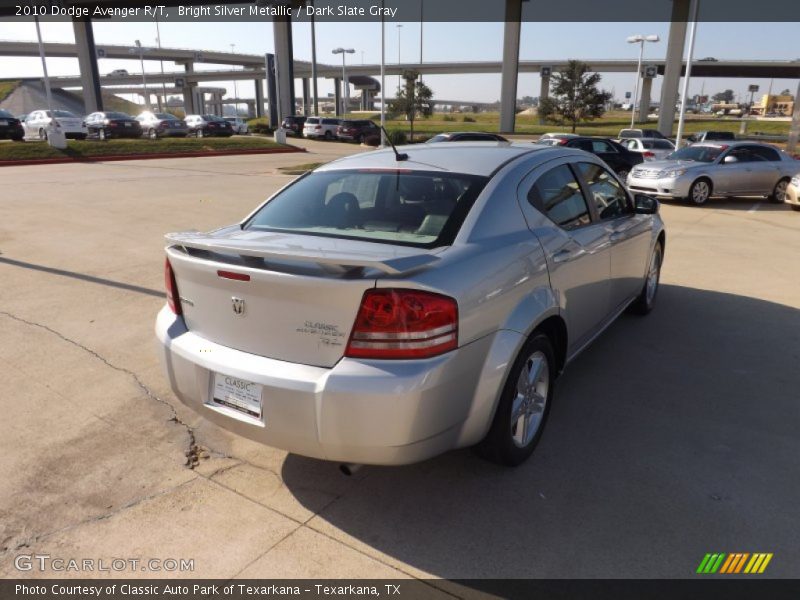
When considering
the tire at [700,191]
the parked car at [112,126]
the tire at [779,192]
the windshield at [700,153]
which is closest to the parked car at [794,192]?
the tire at [779,192]

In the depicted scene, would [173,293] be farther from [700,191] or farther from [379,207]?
[700,191]

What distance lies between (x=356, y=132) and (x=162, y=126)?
41.1 feet

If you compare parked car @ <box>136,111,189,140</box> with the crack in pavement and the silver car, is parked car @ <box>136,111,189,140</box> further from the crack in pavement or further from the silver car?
the silver car

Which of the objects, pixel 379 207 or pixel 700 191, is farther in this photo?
pixel 700 191

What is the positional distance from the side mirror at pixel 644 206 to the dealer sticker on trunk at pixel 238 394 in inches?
145

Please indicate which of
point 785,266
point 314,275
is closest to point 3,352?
point 314,275

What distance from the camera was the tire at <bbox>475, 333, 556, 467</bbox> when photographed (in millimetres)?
2965

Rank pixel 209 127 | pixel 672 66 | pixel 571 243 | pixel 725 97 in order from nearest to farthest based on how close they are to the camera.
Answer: pixel 571 243 → pixel 209 127 → pixel 672 66 → pixel 725 97

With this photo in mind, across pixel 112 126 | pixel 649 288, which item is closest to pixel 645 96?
pixel 112 126

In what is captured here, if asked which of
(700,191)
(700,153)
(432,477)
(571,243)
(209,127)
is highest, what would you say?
(209,127)

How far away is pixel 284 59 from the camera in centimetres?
5156

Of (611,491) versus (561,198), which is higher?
(561,198)

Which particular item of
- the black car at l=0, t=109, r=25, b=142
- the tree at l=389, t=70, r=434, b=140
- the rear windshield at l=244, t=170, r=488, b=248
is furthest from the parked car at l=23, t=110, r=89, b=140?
the rear windshield at l=244, t=170, r=488, b=248

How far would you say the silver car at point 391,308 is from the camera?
2463 mm
